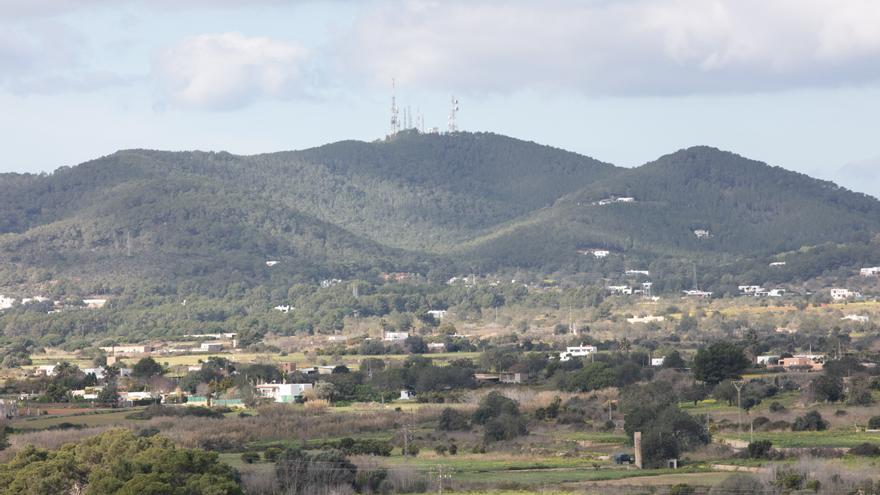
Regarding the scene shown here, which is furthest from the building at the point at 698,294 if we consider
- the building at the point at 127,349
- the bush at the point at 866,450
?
the bush at the point at 866,450

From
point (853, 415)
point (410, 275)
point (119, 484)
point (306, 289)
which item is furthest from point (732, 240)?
point (119, 484)

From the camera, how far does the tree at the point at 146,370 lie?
91.8 metres

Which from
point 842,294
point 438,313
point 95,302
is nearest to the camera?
point 842,294

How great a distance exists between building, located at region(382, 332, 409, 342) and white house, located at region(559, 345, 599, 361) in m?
17.5

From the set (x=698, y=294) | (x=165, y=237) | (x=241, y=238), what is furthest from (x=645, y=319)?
(x=241, y=238)

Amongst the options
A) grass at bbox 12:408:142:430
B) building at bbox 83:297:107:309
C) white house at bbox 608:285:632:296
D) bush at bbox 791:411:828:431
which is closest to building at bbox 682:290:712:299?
white house at bbox 608:285:632:296

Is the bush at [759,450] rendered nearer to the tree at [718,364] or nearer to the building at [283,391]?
the tree at [718,364]

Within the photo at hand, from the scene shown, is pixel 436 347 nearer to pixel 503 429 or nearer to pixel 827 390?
pixel 827 390

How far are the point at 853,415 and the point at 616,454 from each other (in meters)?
12.1

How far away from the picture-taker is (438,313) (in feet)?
488

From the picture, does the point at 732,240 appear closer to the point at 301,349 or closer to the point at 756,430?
the point at 301,349

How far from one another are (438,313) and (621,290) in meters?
20.6

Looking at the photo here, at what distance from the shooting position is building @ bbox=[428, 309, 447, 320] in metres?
145

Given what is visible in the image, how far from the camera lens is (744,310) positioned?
136750mm
